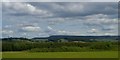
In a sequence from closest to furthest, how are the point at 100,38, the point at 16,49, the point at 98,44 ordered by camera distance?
1. the point at 16,49
2. the point at 98,44
3. the point at 100,38

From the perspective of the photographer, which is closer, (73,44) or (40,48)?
(40,48)

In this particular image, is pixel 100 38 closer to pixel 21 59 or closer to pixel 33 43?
pixel 33 43

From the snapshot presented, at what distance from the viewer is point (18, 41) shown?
37094 mm

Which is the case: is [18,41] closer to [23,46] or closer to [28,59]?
[23,46]

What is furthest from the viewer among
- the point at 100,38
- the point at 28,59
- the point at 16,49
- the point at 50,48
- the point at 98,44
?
the point at 100,38

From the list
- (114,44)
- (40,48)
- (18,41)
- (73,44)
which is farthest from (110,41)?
(18,41)

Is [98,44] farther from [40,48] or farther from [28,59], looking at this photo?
[28,59]

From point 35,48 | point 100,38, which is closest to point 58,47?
point 35,48

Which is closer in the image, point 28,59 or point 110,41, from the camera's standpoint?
point 28,59

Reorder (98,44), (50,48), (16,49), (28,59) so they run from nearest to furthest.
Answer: (28,59)
(16,49)
(50,48)
(98,44)

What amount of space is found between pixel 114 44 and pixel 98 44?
8.24 feet

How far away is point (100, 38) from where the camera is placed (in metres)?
46.5

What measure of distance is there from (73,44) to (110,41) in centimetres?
605

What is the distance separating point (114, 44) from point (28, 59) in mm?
18703
